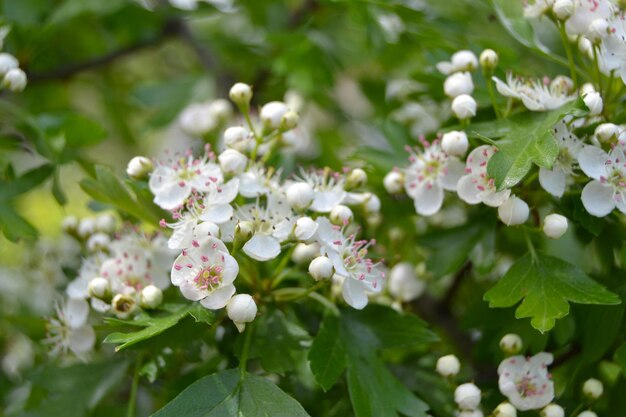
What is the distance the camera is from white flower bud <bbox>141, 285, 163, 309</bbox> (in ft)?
4.62

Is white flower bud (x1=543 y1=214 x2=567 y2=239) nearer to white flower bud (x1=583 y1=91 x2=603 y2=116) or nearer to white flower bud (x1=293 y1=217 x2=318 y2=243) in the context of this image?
white flower bud (x1=583 y1=91 x2=603 y2=116)

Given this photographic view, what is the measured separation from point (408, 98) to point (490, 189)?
0.64 m

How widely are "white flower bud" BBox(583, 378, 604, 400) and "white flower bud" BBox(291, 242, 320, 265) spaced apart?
0.56 metres

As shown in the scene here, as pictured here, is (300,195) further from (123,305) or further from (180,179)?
(123,305)

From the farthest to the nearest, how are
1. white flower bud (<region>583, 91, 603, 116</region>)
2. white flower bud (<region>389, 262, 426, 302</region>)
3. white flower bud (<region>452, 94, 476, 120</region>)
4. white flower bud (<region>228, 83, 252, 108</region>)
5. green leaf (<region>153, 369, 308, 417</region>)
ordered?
white flower bud (<region>389, 262, 426, 302</region>) → white flower bud (<region>228, 83, 252, 108</region>) → white flower bud (<region>452, 94, 476, 120</region>) → white flower bud (<region>583, 91, 603, 116</region>) → green leaf (<region>153, 369, 308, 417</region>)

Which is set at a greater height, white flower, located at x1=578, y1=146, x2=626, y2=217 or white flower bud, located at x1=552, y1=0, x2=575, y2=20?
white flower bud, located at x1=552, y1=0, x2=575, y2=20

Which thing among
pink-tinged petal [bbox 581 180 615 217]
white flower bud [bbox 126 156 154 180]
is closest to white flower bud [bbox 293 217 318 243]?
white flower bud [bbox 126 156 154 180]

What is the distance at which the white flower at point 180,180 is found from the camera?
56.7 inches

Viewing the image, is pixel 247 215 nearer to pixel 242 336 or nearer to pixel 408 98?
pixel 242 336

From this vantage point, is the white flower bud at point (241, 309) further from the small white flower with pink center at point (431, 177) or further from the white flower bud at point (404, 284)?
the white flower bud at point (404, 284)

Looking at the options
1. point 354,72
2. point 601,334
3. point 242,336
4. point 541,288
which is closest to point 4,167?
point 242,336

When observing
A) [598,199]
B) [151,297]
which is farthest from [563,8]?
[151,297]

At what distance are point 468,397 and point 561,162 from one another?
17.8 inches

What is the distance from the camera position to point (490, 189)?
1.42 m
